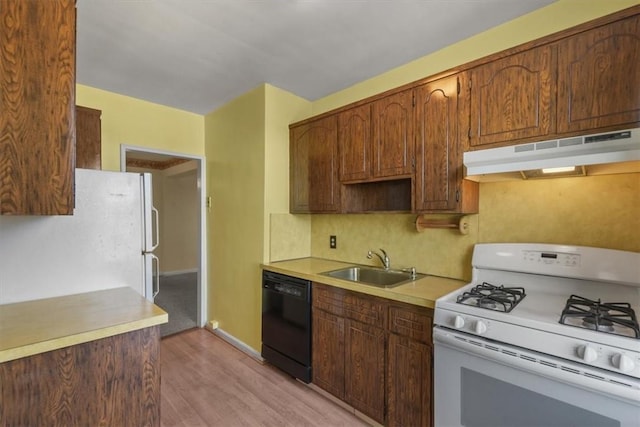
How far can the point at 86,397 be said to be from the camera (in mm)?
1224

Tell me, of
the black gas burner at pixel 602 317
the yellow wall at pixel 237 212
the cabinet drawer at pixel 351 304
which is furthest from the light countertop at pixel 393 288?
the black gas burner at pixel 602 317

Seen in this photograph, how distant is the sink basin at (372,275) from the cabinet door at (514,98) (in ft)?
3.71

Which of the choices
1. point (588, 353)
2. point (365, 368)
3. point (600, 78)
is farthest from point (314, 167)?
point (588, 353)

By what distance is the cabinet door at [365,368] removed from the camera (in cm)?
182

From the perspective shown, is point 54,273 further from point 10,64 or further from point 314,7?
point 314,7

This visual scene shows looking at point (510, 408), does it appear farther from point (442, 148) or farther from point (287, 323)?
point (287, 323)

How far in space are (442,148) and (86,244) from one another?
2.31 m

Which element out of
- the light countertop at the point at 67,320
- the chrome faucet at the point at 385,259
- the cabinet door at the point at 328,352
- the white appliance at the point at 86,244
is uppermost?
the white appliance at the point at 86,244

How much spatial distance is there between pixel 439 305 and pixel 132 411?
1.57 meters

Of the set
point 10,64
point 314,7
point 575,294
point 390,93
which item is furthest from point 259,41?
point 575,294

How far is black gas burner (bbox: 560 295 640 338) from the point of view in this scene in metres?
1.12

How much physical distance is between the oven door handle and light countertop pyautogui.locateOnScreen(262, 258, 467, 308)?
229mm

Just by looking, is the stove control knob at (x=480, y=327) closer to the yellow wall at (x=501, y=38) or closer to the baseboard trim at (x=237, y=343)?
the yellow wall at (x=501, y=38)

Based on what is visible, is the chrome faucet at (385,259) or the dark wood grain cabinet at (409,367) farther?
the chrome faucet at (385,259)
